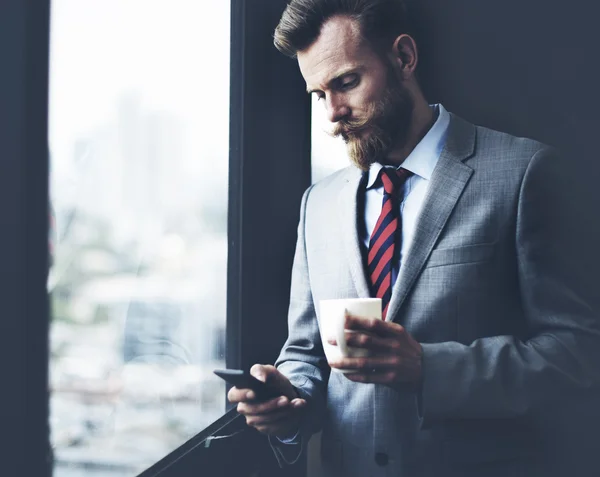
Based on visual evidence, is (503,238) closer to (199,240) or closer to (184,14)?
(199,240)

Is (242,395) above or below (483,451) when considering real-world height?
above

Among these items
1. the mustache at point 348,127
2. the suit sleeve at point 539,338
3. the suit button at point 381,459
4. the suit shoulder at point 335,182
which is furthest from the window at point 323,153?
the suit button at point 381,459

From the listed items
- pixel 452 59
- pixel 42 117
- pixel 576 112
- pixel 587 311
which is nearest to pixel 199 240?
pixel 42 117

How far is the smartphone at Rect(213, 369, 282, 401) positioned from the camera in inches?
32.8

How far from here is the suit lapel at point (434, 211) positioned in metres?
1.04

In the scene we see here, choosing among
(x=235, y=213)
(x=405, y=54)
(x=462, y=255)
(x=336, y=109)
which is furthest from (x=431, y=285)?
(x=235, y=213)

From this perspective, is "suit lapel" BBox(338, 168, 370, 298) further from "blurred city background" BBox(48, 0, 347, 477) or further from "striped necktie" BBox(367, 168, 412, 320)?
"blurred city background" BBox(48, 0, 347, 477)

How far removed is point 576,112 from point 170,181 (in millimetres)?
1499

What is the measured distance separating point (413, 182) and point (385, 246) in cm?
16

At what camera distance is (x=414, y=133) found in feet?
3.95

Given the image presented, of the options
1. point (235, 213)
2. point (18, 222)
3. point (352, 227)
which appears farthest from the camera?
point (235, 213)

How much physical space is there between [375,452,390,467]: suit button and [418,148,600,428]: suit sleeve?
15 centimetres

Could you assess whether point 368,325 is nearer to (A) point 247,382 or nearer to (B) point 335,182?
(A) point 247,382

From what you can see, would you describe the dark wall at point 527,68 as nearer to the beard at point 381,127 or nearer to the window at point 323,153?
the window at point 323,153
